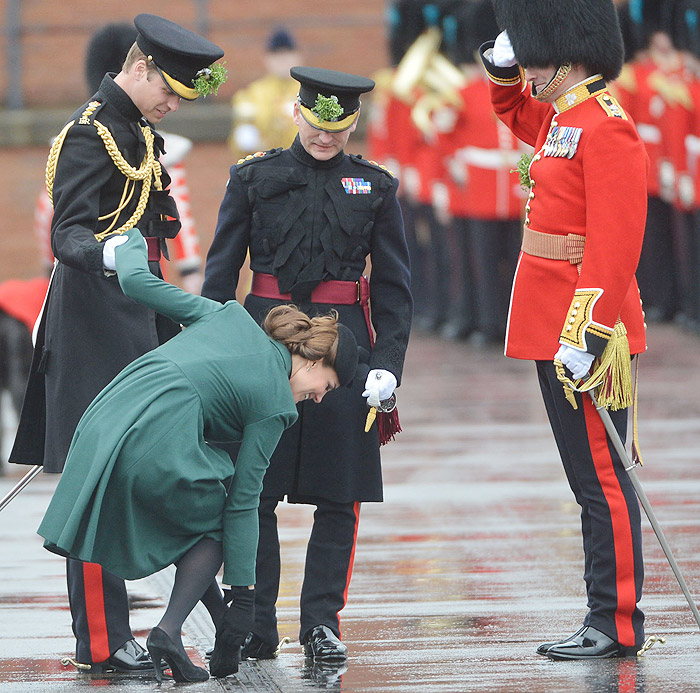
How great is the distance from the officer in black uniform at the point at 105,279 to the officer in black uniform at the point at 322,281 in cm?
25

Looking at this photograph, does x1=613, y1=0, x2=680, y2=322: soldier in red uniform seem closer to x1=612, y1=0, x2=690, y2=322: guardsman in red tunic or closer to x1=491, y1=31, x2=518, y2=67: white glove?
x1=612, y1=0, x2=690, y2=322: guardsman in red tunic

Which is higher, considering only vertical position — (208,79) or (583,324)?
(208,79)

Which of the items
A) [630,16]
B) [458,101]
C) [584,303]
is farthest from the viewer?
[630,16]

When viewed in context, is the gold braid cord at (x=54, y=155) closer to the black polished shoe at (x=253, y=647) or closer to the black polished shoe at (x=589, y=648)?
the black polished shoe at (x=253, y=647)

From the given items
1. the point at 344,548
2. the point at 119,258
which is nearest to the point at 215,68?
the point at 119,258

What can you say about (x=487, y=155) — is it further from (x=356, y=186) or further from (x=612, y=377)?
(x=612, y=377)

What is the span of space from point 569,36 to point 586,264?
0.58 metres

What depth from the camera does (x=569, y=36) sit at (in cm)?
421

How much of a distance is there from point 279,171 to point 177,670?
1.30m

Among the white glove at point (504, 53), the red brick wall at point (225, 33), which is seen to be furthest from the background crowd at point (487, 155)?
the white glove at point (504, 53)

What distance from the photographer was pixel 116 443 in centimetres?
384

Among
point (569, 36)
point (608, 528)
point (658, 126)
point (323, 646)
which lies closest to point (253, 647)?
point (323, 646)

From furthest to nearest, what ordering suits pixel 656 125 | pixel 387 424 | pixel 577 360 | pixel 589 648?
pixel 656 125 → pixel 387 424 → pixel 589 648 → pixel 577 360

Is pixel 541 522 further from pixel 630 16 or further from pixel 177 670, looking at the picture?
pixel 630 16
